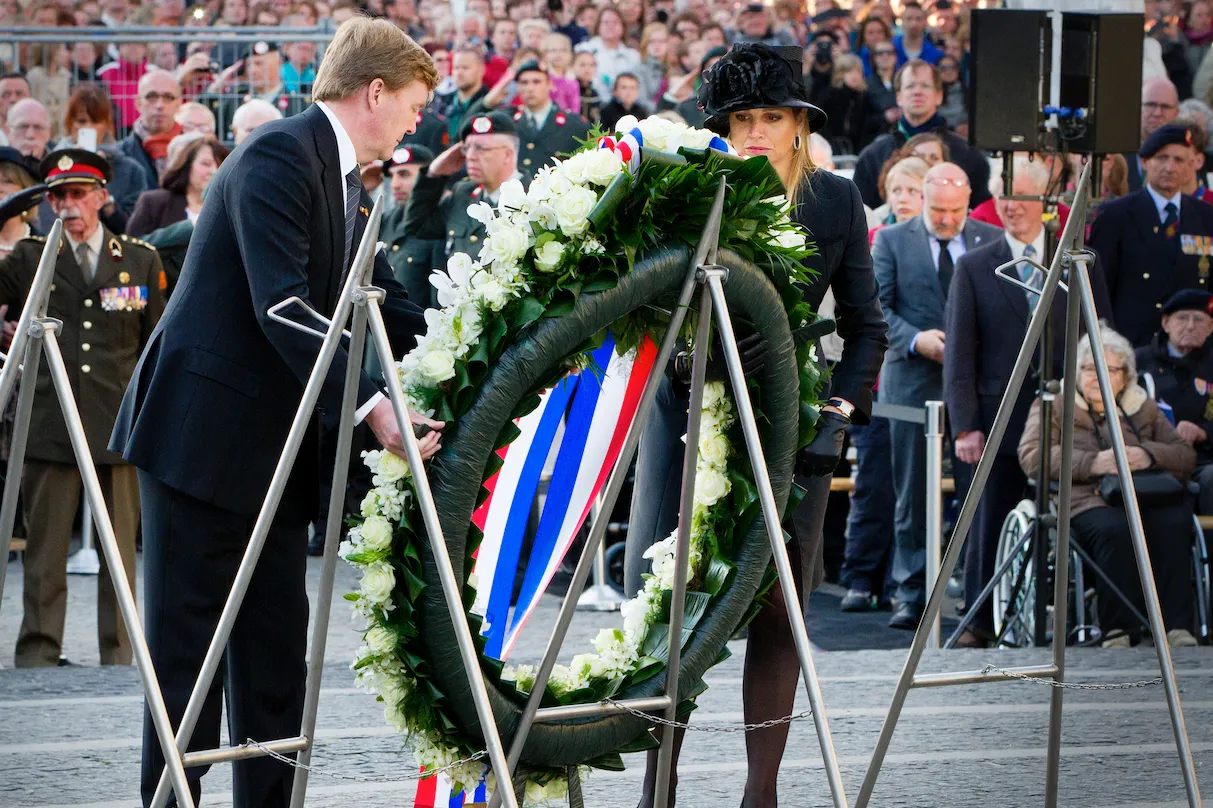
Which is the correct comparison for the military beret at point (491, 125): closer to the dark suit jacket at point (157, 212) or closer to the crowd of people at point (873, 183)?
the crowd of people at point (873, 183)

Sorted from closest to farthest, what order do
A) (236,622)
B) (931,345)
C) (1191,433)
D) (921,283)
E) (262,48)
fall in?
(236,622) → (931,345) → (1191,433) → (921,283) → (262,48)

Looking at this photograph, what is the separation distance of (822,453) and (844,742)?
69.5 inches

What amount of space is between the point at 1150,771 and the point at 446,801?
260 cm

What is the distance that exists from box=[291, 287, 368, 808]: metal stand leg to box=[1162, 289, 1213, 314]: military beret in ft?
21.9

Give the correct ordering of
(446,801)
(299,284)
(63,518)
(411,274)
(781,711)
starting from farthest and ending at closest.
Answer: (411,274)
(63,518)
(781,711)
(446,801)
(299,284)

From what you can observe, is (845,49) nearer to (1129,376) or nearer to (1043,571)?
(1129,376)

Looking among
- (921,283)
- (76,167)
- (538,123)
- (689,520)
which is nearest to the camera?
(689,520)

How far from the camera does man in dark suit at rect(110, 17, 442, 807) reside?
3.93m

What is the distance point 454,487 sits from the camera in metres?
3.50

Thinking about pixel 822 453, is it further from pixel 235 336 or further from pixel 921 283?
pixel 921 283

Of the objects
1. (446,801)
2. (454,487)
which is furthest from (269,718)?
(454,487)

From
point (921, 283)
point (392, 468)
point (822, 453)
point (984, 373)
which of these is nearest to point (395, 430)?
point (392, 468)

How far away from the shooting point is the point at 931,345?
345 inches

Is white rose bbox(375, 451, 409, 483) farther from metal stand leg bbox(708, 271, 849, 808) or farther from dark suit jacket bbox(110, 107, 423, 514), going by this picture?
metal stand leg bbox(708, 271, 849, 808)
